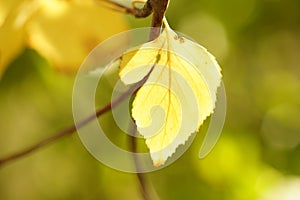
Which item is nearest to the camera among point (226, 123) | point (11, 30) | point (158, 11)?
point (158, 11)

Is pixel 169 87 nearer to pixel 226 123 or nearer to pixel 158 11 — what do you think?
pixel 158 11

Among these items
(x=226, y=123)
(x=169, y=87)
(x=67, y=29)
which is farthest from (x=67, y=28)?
(x=226, y=123)

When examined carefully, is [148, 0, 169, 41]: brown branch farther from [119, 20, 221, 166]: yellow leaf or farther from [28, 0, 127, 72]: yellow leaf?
[28, 0, 127, 72]: yellow leaf

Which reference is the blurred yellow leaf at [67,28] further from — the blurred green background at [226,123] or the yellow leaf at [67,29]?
the blurred green background at [226,123]

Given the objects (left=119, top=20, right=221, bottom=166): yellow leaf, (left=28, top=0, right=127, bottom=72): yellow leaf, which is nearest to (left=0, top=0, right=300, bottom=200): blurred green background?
(left=28, top=0, right=127, bottom=72): yellow leaf

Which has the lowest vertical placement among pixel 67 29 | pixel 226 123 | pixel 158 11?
pixel 226 123

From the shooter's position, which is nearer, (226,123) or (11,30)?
(11,30)
